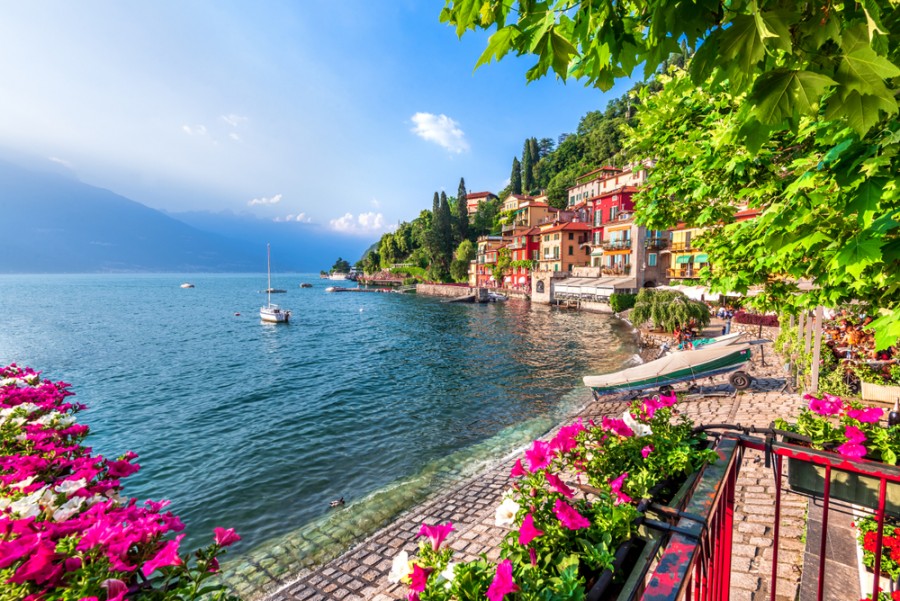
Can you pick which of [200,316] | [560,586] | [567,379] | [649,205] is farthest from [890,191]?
[200,316]

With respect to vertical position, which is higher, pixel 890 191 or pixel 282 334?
pixel 890 191

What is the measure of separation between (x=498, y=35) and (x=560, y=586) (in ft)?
7.70

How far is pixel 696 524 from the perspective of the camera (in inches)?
63.7

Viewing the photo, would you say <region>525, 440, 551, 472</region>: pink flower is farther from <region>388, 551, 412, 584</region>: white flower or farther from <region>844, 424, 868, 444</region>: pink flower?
<region>844, 424, 868, 444</region>: pink flower

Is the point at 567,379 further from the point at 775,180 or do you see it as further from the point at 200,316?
the point at 200,316

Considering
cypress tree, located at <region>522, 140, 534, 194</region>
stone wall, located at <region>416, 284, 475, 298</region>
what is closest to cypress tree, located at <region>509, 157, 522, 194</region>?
cypress tree, located at <region>522, 140, 534, 194</region>

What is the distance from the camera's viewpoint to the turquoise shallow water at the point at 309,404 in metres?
11.5

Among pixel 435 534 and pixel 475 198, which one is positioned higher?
pixel 475 198

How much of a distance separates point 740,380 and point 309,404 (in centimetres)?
1928

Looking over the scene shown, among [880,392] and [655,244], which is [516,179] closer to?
[655,244]

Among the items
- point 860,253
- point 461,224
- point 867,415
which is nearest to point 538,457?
point 860,253

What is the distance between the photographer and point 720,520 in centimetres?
216

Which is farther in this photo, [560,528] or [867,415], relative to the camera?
[867,415]

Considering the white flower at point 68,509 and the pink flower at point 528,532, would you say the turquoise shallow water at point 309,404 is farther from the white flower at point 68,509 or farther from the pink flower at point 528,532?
the pink flower at point 528,532
